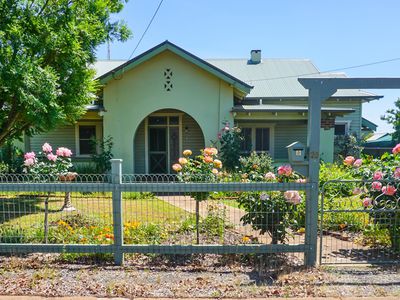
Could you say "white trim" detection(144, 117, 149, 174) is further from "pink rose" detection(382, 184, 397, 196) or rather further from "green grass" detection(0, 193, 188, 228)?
"pink rose" detection(382, 184, 397, 196)

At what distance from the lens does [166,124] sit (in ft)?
46.4

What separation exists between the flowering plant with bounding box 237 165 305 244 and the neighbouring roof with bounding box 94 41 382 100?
8.40m

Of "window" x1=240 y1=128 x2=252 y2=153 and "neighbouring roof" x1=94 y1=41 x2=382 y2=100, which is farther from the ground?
"neighbouring roof" x1=94 y1=41 x2=382 y2=100

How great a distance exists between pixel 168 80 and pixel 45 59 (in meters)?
5.26

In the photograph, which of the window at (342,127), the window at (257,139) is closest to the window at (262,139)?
the window at (257,139)

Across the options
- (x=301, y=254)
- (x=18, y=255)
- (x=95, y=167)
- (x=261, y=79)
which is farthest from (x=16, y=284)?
(x=261, y=79)

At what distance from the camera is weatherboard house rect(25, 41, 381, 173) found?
1262 centimetres

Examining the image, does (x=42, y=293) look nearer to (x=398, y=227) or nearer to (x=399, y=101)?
(x=398, y=227)

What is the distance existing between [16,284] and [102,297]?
1119 mm

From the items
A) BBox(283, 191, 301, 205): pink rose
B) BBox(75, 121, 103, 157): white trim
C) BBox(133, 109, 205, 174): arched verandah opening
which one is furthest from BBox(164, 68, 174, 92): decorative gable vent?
BBox(283, 191, 301, 205): pink rose

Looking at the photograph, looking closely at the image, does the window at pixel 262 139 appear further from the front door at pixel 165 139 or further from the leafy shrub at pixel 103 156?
the leafy shrub at pixel 103 156

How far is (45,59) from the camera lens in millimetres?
8211

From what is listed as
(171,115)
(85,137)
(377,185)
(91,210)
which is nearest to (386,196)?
(377,185)

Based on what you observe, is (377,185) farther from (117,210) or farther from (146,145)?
(146,145)
